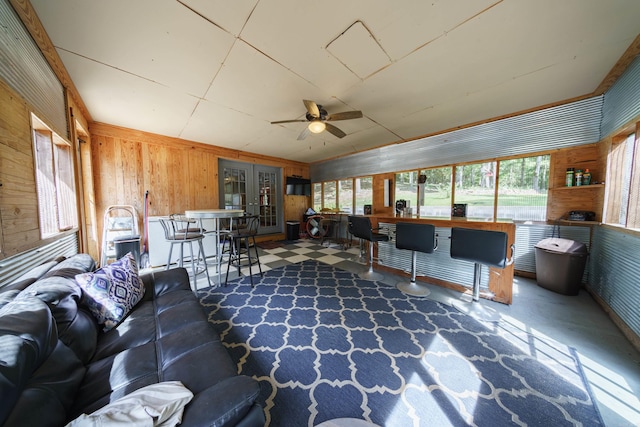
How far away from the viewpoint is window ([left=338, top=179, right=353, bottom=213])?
238 inches

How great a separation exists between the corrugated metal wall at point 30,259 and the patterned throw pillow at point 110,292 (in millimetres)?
352

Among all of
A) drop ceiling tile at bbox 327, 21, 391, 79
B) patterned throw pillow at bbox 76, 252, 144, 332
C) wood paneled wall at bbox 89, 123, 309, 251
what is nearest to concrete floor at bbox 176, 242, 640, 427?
drop ceiling tile at bbox 327, 21, 391, 79

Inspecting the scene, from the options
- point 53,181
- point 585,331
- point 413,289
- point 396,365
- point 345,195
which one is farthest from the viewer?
point 345,195

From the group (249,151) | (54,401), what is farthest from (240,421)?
(249,151)

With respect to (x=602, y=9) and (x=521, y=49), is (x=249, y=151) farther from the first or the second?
(x=602, y=9)

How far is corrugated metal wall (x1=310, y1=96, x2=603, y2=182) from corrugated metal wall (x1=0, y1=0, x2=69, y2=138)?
5213 millimetres

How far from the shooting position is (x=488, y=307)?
7.68ft

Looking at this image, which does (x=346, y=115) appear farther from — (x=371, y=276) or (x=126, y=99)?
(x=126, y=99)

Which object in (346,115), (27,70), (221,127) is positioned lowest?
(27,70)

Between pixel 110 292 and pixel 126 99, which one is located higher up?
pixel 126 99

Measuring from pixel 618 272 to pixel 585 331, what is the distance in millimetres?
788

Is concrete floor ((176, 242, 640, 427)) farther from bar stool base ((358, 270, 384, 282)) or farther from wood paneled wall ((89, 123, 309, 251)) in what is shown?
wood paneled wall ((89, 123, 309, 251))

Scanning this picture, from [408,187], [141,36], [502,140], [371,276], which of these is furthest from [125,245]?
[502,140]

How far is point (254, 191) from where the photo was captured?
19.4ft
